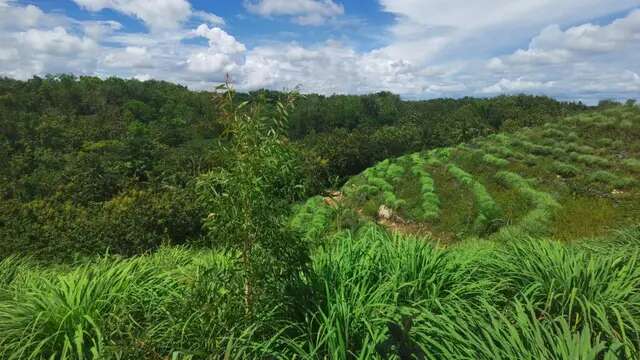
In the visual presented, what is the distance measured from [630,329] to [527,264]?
1.12 metres

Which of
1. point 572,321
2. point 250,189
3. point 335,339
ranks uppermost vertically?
point 250,189

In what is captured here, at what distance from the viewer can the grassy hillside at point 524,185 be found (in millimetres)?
20453

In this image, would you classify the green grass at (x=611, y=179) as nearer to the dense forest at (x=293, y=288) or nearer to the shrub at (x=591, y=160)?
the shrub at (x=591, y=160)

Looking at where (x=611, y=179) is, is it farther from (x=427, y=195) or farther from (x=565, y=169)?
(x=427, y=195)

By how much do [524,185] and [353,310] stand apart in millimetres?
24560

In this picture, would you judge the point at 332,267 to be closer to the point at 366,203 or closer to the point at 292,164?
the point at 292,164

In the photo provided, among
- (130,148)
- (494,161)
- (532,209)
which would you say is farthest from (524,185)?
(130,148)

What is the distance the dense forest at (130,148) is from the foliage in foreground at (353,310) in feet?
3.47

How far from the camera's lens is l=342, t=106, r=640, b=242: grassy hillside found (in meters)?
20.5

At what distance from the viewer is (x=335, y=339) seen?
3543mm

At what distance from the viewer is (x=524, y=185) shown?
25531 mm

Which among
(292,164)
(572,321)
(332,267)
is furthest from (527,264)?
(292,164)

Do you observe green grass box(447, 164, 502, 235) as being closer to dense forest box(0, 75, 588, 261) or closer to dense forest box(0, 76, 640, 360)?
dense forest box(0, 75, 588, 261)

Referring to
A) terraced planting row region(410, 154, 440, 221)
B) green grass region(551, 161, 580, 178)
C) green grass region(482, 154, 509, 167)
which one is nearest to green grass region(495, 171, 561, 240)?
green grass region(482, 154, 509, 167)
